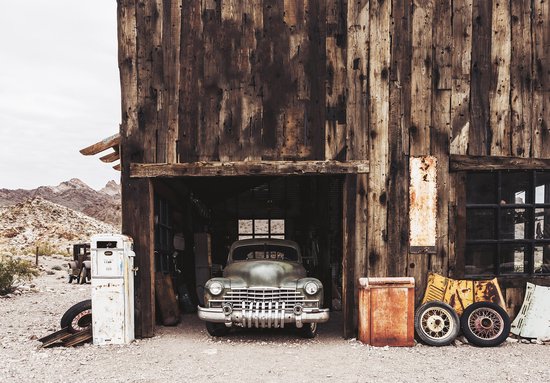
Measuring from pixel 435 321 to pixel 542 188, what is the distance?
2.86 m

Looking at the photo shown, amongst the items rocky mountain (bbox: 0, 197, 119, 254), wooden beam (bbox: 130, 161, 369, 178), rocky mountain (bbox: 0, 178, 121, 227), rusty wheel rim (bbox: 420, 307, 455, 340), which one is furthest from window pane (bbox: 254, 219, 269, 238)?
rocky mountain (bbox: 0, 178, 121, 227)

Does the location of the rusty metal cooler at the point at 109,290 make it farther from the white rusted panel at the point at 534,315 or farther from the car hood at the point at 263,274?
the white rusted panel at the point at 534,315

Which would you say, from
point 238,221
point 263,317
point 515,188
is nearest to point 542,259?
point 515,188

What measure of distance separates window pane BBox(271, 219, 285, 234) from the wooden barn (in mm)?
7440

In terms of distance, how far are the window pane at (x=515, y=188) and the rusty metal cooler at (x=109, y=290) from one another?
586 centimetres

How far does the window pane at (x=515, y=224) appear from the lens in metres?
8.24

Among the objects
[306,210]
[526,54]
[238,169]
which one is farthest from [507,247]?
[306,210]

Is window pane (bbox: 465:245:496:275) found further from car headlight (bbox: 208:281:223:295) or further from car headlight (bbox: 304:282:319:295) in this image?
car headlight (bbox: 208:281:223:295)

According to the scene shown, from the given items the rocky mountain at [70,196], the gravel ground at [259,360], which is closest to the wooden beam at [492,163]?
the gravel ground at [259,360]

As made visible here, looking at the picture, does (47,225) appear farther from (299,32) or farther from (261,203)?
(299,32)

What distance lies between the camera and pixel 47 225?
4681 cm

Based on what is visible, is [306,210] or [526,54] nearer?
[526,54]

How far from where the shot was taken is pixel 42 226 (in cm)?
Answer: 4631

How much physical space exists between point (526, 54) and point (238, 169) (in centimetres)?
487
